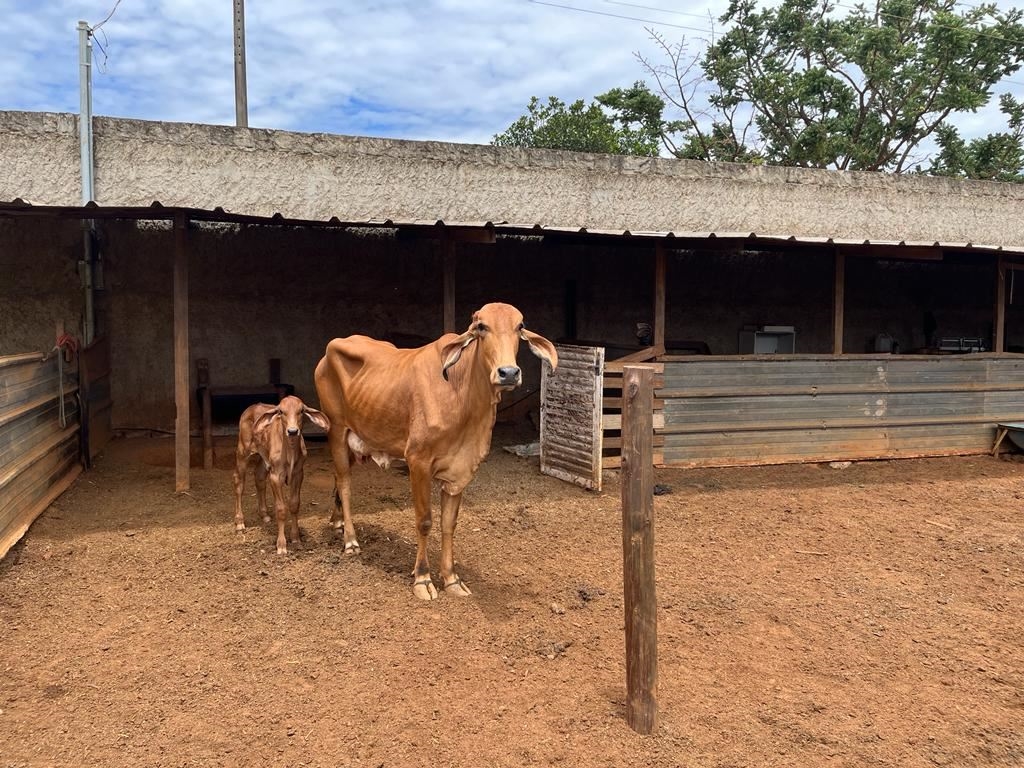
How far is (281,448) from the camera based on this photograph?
5.59 meters

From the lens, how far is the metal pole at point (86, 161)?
7.86 meters

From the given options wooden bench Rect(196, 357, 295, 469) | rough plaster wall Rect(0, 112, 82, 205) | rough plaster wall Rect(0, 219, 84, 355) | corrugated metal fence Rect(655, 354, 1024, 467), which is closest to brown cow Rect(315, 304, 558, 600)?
wooden bench Rect(196, 357, 295, 469)

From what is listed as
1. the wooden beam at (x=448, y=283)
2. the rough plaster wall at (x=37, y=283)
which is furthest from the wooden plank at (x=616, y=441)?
the rough plaster wall at (x=37, y=283)

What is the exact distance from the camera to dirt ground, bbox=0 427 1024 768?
3361 millimetres

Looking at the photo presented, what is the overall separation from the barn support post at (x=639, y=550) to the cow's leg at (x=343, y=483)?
9.11ft

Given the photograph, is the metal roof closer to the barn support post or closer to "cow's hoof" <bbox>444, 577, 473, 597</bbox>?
"cow's hoof" <bbox>444, 577, 473, 597</bbox>

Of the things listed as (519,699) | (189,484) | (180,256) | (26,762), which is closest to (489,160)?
(180,256)

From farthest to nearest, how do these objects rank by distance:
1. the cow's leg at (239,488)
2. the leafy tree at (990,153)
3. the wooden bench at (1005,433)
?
the leafy tree at (990,153), the wooden bench at (1005,433), the cow's leg at (239,488)

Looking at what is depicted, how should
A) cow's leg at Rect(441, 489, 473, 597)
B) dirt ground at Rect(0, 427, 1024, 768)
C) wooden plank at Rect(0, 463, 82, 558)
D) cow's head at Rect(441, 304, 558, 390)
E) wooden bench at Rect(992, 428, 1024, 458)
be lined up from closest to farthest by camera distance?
dirt ground at Rect(0, 427, 1024, 768)
cow's head at Rect(441, 304, 558, 390)
cow's leg at Rect(441, 489, 473, 597)
wooden plank at Rect(0, 463, 82, 558)
wooden bench at Rect(992, 428, 1024, 458)

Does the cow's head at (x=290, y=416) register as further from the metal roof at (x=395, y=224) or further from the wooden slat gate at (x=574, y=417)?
the wooden slat gate at (x=574, y=417)

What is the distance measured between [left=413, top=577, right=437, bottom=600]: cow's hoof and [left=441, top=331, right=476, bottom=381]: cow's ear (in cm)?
130

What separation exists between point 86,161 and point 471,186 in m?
4.07

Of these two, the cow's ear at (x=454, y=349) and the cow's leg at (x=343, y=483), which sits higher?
the cow's ear at (x=454, y=349)

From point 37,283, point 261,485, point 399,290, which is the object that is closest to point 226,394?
point 37,283
